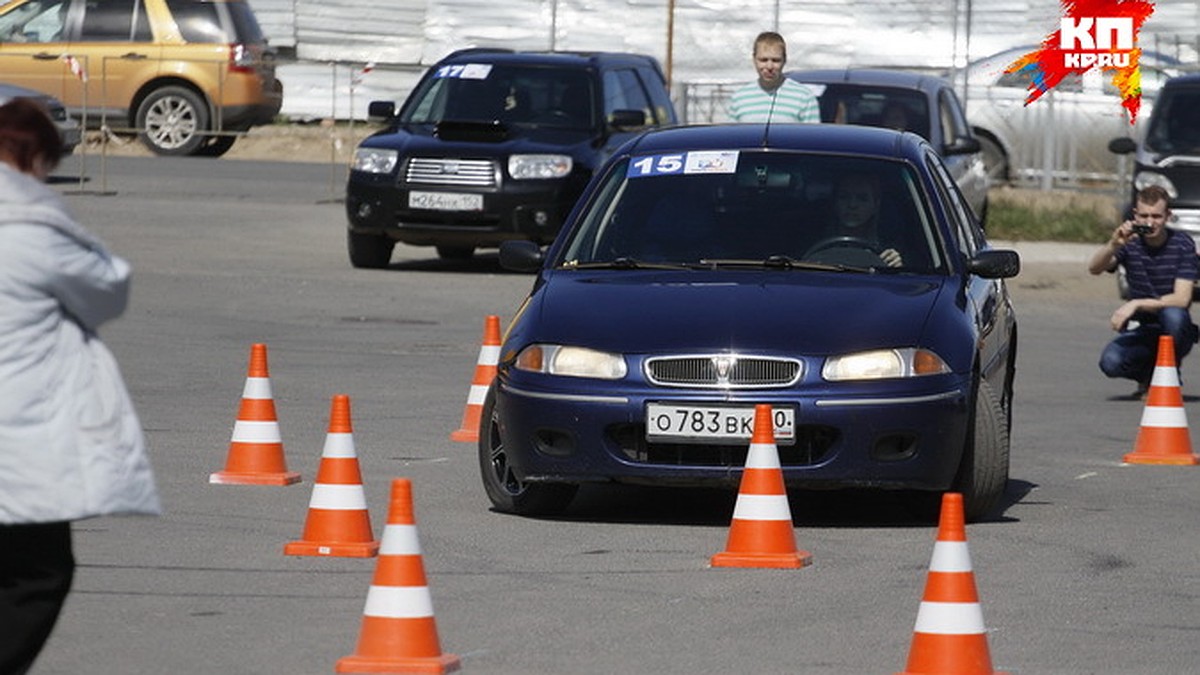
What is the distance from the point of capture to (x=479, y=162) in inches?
845

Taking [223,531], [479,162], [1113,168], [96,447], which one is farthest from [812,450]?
[1113,168]

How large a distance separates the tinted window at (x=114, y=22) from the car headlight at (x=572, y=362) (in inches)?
950

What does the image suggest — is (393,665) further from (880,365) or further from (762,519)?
(880,365)

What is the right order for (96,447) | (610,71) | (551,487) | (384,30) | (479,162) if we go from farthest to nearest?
(384,30)
(610,71)
(479,162)
(551,487)
(96,447)

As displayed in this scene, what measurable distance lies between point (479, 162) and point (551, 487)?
1166cm

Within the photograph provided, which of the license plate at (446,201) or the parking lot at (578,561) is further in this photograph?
the license plate at (446,201)

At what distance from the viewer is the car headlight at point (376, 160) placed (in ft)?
70.8

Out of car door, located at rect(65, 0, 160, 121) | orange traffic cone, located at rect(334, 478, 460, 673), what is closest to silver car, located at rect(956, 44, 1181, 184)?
car door, located at rect(65, 0, 160, 121)

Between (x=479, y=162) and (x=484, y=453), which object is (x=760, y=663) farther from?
(x=479, y=162)

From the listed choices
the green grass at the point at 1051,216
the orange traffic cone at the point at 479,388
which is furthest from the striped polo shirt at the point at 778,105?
the green grass at the point at 1051,216

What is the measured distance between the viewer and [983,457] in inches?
389

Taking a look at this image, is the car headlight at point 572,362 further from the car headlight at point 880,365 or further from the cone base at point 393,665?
the cone base at point 393,665

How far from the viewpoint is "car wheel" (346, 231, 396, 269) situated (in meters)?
22.1

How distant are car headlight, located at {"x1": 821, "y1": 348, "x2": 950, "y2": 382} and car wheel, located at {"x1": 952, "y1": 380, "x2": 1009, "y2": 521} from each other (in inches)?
14.2
